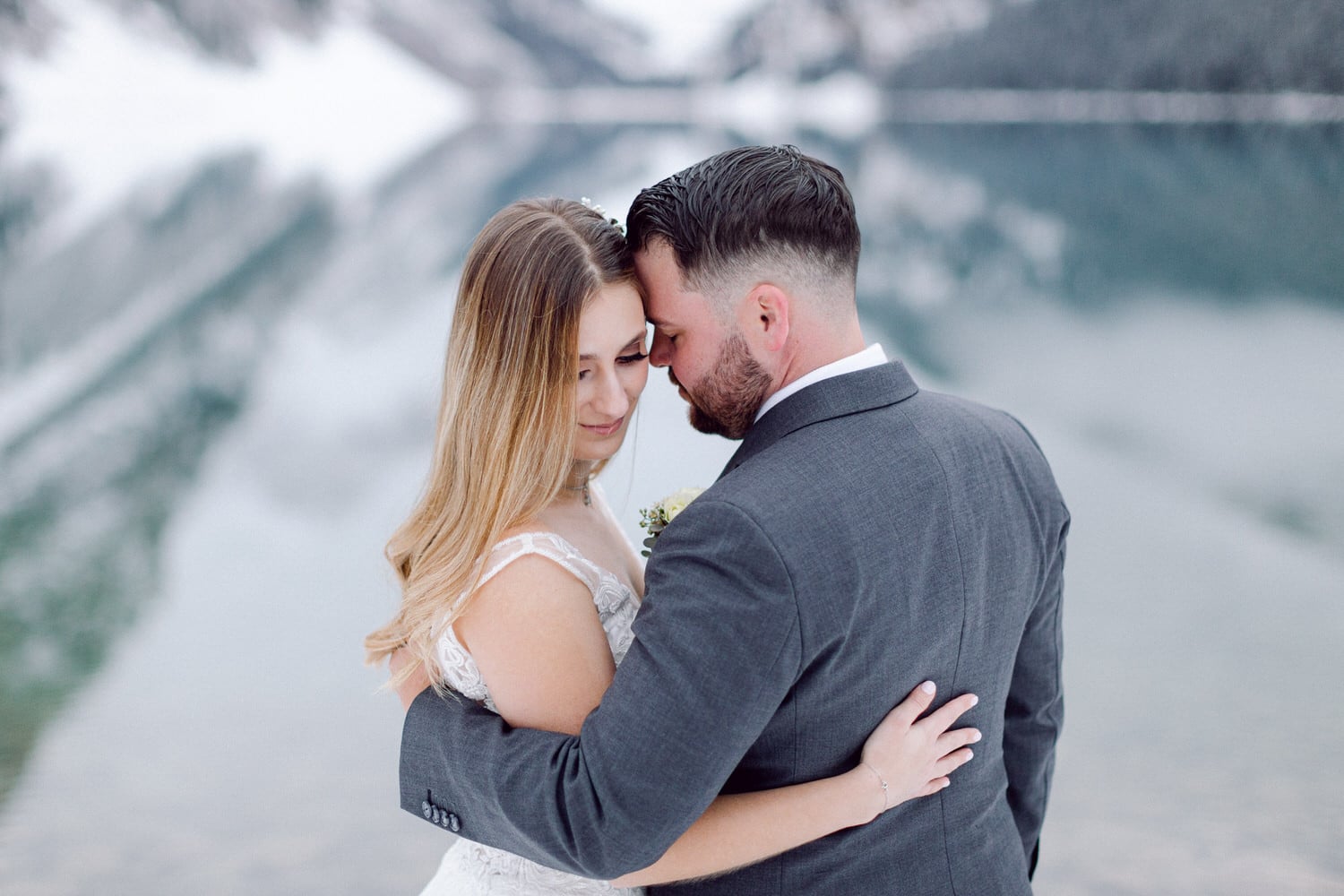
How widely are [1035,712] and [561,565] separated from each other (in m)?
0.75

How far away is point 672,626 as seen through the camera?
45.6 inches

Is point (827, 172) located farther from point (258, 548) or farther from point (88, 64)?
point (88, 64)

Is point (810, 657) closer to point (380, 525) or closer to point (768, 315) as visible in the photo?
point (768, 315)

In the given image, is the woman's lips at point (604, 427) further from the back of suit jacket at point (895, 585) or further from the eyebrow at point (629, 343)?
the back of suit jacket at point (895, 585)

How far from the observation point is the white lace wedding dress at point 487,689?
145cm

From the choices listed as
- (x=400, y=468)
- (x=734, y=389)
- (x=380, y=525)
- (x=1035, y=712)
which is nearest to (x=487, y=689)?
(x=734, y=389)

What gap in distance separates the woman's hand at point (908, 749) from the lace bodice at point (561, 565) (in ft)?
1.19

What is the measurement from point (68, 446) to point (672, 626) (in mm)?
6068

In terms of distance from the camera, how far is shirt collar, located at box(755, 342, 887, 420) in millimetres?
1337

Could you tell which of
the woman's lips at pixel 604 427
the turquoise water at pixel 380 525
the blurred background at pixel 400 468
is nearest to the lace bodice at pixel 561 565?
the woman's lips at pixel 604 427

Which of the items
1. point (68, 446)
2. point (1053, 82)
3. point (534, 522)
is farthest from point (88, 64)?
point (534, 522)

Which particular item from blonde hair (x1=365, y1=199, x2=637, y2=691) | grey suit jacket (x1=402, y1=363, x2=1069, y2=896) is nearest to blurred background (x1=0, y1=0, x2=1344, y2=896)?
blonde hair (x1=365, y1=199, x2=637, y2=691)

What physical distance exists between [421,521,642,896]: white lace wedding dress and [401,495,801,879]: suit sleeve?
23 centimetres

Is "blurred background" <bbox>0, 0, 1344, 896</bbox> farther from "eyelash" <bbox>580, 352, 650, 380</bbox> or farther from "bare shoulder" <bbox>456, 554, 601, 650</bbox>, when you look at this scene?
"bare shoulder" <bbox>456, 554, 601, 650</bbox>
